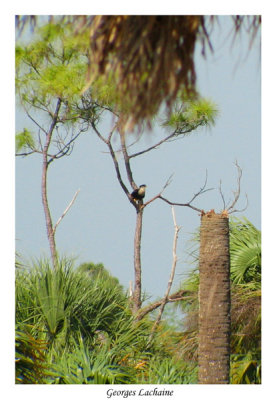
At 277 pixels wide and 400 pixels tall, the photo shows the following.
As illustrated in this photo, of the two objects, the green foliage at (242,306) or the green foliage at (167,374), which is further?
the green foliage at (242,306)

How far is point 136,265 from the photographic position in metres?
11.8

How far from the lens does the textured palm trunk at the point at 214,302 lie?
8.02m

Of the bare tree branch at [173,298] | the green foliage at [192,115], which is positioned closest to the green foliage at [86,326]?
the bare tree branch at [173,298]

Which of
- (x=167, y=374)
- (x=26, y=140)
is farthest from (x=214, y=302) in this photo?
(x=26, y=140)

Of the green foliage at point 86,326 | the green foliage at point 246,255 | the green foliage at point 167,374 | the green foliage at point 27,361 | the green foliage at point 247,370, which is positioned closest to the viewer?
the green foliage at point 27,361

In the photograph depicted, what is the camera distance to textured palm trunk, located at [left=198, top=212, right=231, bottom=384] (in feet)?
26.3

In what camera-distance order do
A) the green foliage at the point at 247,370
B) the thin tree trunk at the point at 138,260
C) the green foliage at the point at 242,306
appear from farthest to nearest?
the thin tree trunk at the point at 138,260, the green foliage at the point at 242,306, the green foliage at the point at 247,370

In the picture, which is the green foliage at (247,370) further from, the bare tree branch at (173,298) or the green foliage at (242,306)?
the bare tree branch at (173,298)

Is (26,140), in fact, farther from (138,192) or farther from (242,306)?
(242,306)

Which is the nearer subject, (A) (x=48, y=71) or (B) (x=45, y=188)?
(B) (x=45, y=188)

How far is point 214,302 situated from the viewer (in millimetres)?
8078

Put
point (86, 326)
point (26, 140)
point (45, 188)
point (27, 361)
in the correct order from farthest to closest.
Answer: point (26, 140)
point (45, 188)
point (86, 326)
point (27, 361)
